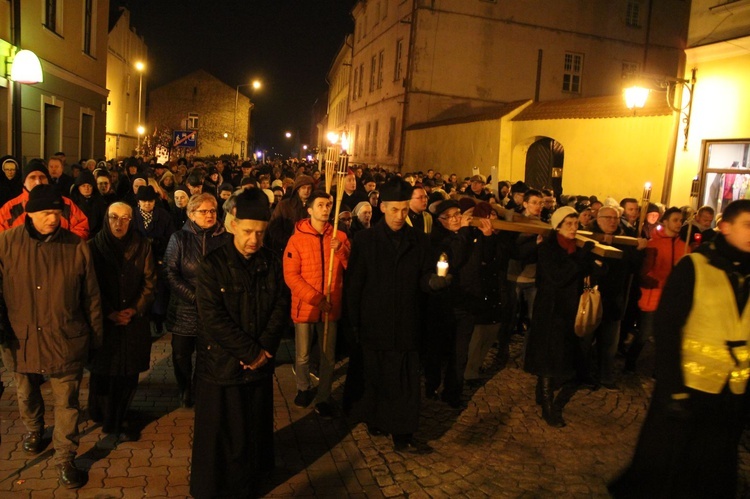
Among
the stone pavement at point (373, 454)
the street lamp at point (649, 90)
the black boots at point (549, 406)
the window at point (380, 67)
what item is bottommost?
the stone pavement at point (373, 454)

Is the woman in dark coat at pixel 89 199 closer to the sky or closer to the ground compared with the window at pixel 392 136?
closer to the ground

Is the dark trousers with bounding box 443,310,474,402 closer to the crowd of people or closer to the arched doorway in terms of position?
the crowd of people

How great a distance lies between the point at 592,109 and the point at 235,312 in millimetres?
15116

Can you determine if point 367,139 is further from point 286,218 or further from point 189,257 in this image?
point 189,257

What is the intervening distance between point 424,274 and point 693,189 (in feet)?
33.1

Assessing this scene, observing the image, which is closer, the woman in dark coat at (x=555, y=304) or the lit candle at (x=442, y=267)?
the lit candle at (x=442, y=267)

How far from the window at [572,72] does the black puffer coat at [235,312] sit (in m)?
30.6

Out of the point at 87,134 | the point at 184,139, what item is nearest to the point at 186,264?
the point at 87,134

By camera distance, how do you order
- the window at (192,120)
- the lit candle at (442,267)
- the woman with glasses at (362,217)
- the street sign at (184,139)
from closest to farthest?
1. the lit candle at (442,267)
2. the woman with glasses at (362,217)
3. the street sign at (184,139)
4. the window at (192,120)

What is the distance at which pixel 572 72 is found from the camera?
3198cm

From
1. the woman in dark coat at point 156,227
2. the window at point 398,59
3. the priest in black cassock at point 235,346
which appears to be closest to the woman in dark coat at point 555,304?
the priest in black cassock at point 235,346

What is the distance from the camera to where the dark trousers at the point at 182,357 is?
5844 millimetres

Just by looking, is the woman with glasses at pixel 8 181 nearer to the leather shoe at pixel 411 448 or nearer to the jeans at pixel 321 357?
the jeans at pixel 321 357

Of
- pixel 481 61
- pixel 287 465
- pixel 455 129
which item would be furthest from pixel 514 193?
pixel 481 61
